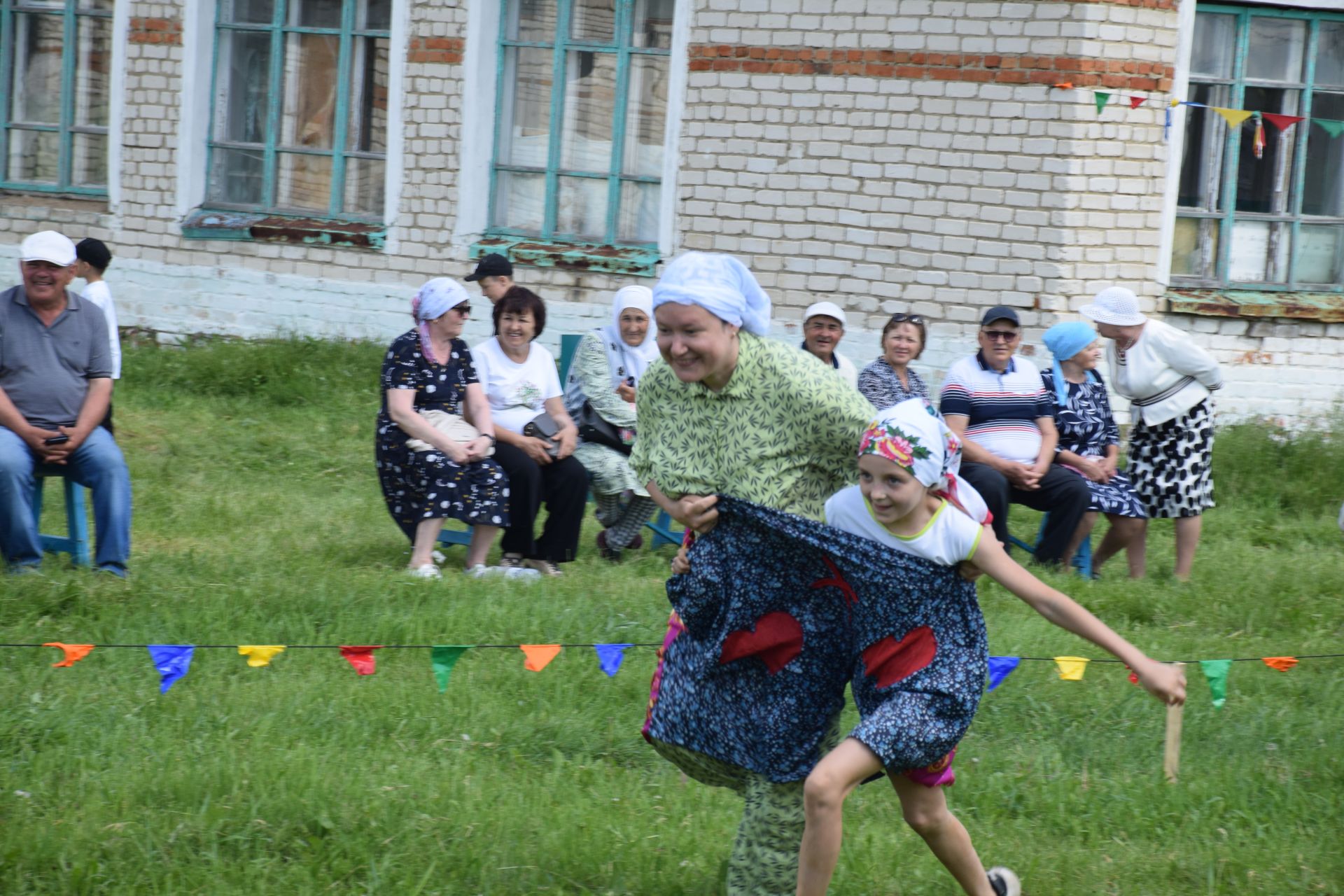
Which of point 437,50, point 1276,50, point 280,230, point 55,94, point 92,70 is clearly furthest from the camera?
point 55,94

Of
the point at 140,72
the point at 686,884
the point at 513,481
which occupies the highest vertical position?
the point at 140,72

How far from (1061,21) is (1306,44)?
2.27m

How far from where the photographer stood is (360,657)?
523 cm

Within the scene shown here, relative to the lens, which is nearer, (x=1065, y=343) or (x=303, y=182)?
(x=1065, y=343)

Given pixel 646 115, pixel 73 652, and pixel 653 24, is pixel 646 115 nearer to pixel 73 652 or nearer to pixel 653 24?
pixel 653 24

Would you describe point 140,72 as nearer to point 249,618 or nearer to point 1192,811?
point 249,618

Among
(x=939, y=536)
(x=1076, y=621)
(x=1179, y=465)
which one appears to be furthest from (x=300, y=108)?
(x=1076, y=621)

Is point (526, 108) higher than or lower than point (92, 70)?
lower

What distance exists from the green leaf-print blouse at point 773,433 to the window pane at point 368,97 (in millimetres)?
9803

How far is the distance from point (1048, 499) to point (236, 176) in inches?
341

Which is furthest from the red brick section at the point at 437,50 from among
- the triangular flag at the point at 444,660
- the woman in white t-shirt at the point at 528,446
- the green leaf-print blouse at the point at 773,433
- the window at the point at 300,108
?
the green leaf-print blouse at the point at 773,433

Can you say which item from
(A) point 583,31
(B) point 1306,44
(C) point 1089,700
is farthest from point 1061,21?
(C) point 1089,700

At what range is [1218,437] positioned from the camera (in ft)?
35.7

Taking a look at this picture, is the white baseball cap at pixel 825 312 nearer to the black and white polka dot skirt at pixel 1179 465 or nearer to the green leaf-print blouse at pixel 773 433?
the black and white polka dot skirt at pixel 1179 465
